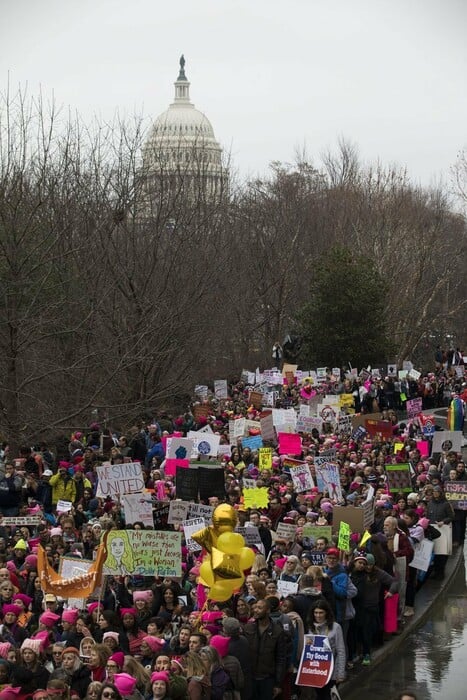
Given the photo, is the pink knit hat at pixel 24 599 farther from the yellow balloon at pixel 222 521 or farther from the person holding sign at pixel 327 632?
the person holding sign at pixel 327 632

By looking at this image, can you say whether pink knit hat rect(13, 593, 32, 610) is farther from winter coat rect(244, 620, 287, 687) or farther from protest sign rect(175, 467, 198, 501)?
protest sign rect(175, 467, 198, 501)

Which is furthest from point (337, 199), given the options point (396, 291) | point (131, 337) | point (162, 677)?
point (162, 677)

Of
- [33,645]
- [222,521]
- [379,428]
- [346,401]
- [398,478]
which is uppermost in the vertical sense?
[346,401]

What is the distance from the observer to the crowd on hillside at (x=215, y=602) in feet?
39.3

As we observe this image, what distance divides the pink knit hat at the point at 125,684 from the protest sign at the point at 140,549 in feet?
11.6

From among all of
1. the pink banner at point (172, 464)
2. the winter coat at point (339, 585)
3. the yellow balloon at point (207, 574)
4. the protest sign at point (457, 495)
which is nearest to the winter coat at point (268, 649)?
the yellow balloon at point (207, 574)

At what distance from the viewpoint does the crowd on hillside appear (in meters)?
12.0

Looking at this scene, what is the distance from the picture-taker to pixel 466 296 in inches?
3393

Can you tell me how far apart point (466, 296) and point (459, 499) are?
64.8 m

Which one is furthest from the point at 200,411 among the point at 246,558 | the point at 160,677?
the point at 160,677

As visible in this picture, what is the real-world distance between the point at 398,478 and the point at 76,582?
895cm

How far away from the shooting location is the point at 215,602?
1404cm

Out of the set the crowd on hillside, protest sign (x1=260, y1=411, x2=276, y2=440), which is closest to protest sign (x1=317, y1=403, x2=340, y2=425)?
protest sign (x1=260, y1=411, x2=276, y2=440)

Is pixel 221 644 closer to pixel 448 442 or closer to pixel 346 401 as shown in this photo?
pixel 448 442
